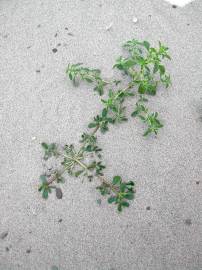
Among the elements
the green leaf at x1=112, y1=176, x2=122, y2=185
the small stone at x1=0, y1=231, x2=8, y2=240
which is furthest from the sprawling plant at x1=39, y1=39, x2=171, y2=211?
the small stone at x1=0, y1=231, x2=8, y2=240

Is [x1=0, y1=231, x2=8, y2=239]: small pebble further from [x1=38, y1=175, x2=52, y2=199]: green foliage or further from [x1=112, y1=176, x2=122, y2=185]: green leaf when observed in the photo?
[x1=112, y1=176, x2=122, y2=185]: green leaf

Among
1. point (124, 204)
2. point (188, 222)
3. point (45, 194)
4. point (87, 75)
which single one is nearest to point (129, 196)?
point (124, 204)

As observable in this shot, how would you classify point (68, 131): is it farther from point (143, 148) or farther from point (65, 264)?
point (65, 264)

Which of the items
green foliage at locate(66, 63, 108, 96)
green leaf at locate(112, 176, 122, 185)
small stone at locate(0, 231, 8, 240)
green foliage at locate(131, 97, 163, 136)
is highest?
green foliage at locate(66, 63, 108, 96)

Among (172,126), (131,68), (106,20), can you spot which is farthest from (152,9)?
(172,126)

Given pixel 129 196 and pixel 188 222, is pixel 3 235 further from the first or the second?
pixel 188 222

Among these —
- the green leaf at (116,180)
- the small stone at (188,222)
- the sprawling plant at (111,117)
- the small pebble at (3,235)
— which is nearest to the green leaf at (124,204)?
the sprawling plant at (111,117)
